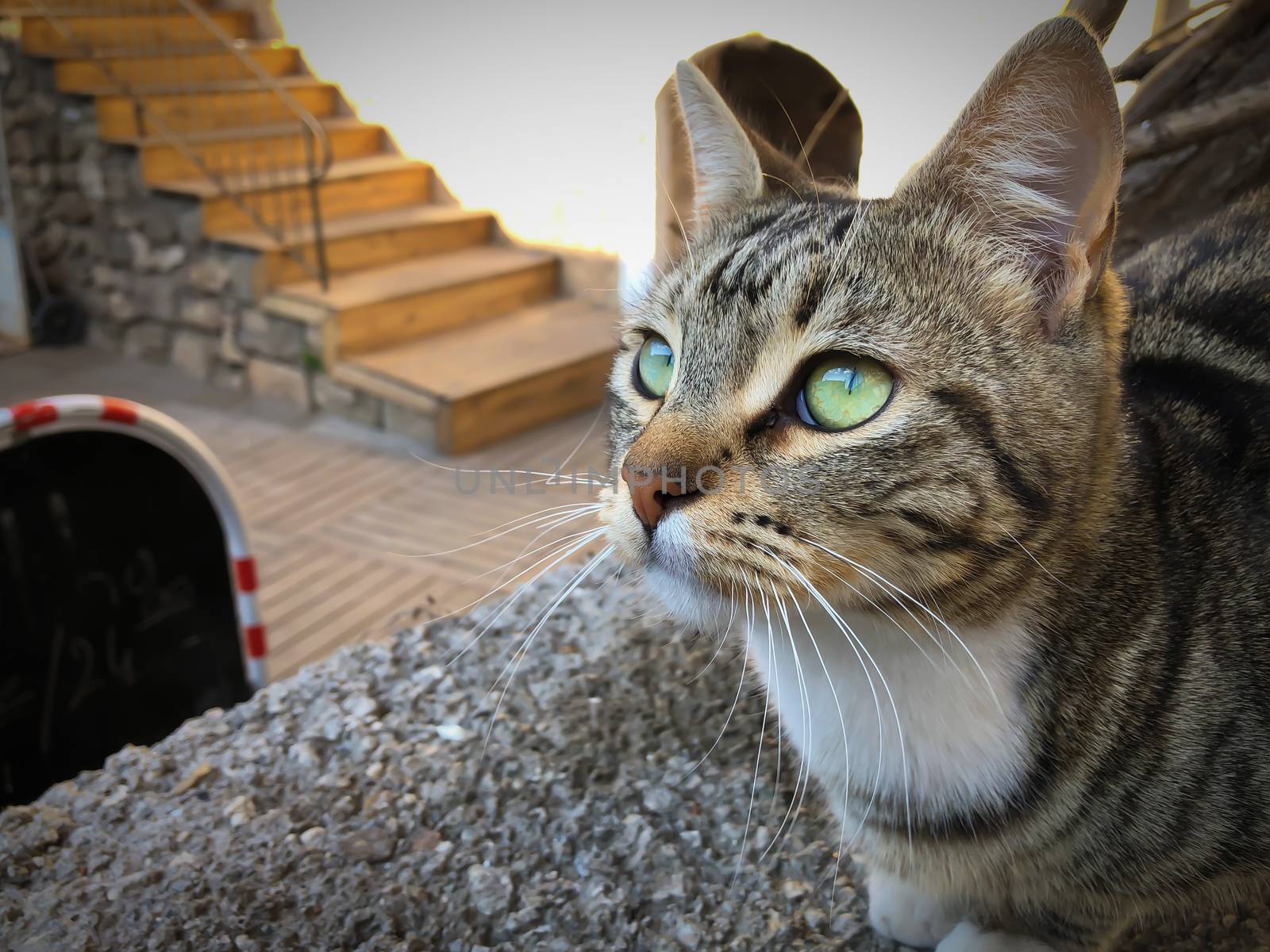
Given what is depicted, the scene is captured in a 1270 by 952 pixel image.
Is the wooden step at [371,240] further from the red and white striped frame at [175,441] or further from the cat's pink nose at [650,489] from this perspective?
the cat's pink nose at [650,489]

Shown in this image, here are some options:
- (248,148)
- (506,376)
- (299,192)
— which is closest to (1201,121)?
(506,376)

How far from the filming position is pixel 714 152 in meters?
0.77

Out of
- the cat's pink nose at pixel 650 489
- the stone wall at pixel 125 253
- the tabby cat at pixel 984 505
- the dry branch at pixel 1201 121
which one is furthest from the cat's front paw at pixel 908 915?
the stone wall at pixel 125 253

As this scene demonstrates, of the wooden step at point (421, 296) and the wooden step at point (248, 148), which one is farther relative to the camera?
the wooden step at point (248, 148)

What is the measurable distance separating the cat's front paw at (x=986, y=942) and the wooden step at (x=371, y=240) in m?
2.54

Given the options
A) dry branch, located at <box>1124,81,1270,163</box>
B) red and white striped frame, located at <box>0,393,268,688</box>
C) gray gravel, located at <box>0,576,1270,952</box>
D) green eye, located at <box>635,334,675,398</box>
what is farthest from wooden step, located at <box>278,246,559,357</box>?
green eye, located at <box>635,334,675,398</box>

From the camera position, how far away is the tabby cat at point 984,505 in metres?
0.59

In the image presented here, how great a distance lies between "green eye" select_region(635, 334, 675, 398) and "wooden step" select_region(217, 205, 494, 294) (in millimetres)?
2348

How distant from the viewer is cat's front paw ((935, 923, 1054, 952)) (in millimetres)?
773

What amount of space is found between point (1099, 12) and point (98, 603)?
136 centimetres

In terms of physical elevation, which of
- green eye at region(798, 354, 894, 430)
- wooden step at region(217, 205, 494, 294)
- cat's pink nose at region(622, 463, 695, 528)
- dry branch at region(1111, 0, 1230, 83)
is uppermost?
dry branch at region(1111, 0, 1230, 83)

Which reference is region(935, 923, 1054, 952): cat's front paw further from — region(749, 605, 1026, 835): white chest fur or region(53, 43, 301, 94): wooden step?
region(53, 43, 301, 94): wooden step

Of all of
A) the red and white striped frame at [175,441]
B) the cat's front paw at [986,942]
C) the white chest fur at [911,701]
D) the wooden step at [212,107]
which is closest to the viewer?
the white chest fur at [911,701]

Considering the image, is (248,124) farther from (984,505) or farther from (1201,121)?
(984,505)
